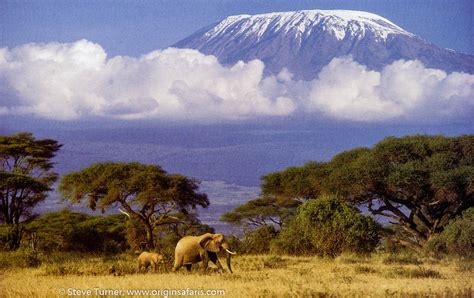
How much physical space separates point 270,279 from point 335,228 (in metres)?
10.5

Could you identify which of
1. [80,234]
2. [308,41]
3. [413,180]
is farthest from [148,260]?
[308,41]

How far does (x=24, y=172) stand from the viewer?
127 feet

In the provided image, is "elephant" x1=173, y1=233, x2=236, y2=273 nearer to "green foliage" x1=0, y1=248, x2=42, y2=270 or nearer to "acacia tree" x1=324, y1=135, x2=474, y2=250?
"green foliage" x1=0, y1=248, x2=42, y2=270

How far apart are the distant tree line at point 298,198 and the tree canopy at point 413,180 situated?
57 mm

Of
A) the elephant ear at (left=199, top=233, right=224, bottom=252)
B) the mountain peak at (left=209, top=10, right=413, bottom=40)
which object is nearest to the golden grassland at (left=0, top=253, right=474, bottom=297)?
the elephant ear at (left=199, top=233, right=224, bottom=252)

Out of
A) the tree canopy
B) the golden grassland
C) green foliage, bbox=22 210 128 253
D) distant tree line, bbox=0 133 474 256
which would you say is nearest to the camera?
the golden grassland

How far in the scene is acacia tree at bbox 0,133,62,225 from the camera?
3234cm

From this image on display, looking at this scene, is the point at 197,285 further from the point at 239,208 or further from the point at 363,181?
the point at 239,208

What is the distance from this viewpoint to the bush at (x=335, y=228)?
90.2ft

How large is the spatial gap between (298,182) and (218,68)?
114410 mm

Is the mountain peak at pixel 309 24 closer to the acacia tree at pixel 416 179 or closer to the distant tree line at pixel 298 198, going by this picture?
the distant tree line at pixel 298 198

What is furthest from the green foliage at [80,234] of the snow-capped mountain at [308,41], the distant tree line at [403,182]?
the snow-capped mountain at [308,41]

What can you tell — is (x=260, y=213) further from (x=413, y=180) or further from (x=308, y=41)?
(x=308, y=41)

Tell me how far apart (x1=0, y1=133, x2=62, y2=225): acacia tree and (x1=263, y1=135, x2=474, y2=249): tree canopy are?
15089 millimetres
